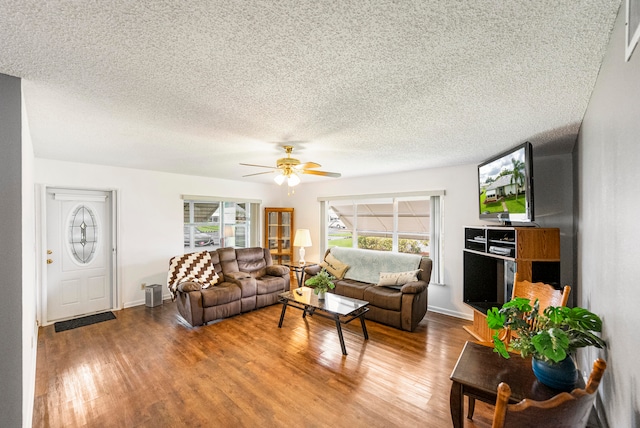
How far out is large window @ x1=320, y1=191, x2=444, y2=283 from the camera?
448cm

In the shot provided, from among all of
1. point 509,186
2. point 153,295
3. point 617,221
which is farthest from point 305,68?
point 153,295

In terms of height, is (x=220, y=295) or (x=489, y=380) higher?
(x=489, y=380)

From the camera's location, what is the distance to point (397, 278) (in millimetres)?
4180

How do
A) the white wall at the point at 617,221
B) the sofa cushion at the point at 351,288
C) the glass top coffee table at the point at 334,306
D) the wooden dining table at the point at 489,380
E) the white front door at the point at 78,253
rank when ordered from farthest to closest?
the sofa cushion at the point at 351,288 → the white front door at the point at 78,253 → the glass top coffee table at the point at 334,306 → the wooden dining table at the point at 489,380 → the white wall at the point at 617,221

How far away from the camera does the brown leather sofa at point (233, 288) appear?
3.79 metres

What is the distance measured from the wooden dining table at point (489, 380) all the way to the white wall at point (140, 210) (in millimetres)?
4928

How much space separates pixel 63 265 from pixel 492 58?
558 cm

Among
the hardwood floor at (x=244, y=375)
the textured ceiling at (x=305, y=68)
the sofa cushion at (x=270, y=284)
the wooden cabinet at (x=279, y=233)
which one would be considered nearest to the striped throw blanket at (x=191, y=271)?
the hardwood floor at (x=244, y=375)

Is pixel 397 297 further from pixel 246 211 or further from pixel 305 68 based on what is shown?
pixel 246 211

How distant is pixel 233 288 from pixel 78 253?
7.98ft

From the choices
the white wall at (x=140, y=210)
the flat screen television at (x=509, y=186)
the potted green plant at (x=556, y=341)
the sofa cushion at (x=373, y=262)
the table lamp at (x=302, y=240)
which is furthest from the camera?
the table lamp at (x=302, y=240)

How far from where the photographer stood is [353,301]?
3.60 metres

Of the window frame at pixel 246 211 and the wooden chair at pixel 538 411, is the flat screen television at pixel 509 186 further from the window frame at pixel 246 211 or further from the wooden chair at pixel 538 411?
the window frame at pixel 246 211

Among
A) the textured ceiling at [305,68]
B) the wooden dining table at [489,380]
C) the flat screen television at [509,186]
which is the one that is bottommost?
the wooden dining table at [489,380]
